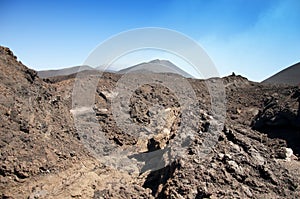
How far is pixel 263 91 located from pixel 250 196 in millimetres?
17954

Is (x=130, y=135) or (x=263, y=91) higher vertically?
(x=263, y=91)

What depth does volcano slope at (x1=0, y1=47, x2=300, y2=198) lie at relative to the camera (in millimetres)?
7379

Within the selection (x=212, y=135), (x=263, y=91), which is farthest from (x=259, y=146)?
(x=263, y=91)

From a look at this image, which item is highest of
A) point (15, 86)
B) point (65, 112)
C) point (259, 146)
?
point (15, 86)

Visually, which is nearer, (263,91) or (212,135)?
(212,135)

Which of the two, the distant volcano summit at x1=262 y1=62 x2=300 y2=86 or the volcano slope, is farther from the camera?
the distant volcano summit at x1=262 y1=62 x2=300 y2=86

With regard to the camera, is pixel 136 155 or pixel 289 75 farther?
pixel 289 75

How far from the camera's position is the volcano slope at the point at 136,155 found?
24.2ft

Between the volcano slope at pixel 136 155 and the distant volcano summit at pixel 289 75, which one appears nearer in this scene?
the volcano slope at pixel 136 155

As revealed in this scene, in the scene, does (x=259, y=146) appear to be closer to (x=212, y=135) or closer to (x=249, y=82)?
(x=212, y=135)

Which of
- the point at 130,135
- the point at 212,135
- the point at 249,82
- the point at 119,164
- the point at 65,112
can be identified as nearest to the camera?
the point at 212,135

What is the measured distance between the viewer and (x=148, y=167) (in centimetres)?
1009

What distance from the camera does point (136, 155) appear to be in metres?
12.0

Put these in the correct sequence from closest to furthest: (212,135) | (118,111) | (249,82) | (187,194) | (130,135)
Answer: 1. (187,194)
2. (212,135)
3. (130,135)
4. (118,111)
5. (249,82)
